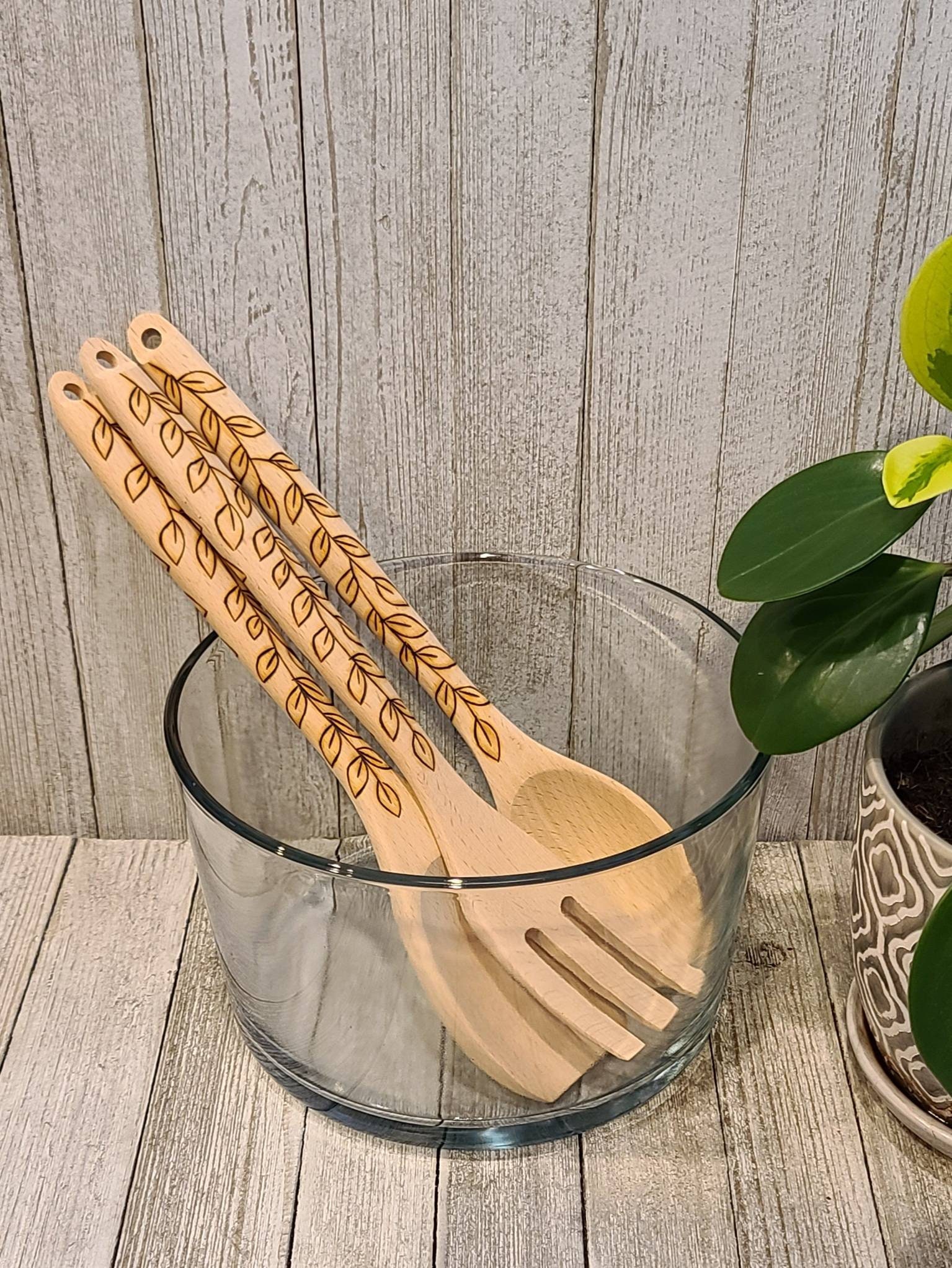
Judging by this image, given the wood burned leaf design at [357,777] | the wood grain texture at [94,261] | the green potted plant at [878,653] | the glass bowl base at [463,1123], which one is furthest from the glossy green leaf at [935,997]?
the wood grain texture at [94,261]

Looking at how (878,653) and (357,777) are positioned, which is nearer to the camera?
(878,653)

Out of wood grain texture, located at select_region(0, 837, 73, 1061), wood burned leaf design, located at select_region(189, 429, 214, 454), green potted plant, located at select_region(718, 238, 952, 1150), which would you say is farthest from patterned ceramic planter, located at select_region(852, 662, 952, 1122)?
wood grain texture, located at select_region(0, 837, 73, 1061)

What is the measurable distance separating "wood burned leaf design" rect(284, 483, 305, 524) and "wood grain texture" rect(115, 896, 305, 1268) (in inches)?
12.5

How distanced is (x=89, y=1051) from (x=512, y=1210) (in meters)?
0.28

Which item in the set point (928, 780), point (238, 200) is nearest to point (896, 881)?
point (928, 780)

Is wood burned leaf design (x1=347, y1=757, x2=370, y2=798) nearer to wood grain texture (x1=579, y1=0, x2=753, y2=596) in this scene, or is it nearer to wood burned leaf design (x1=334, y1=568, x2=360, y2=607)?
wood burned leaf design (x1=334, y1=568, x2=360, y2=607)

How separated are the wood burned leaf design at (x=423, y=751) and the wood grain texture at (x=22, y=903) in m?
0.31

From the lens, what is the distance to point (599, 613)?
2.64ft

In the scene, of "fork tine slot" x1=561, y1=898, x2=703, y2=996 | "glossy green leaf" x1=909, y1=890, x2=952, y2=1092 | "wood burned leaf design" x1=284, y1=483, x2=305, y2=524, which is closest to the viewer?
"glossy green leaf" x1=909, y1=890, x2=952, y2=1092

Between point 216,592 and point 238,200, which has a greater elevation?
point 238,200

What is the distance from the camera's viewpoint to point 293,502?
0.72m

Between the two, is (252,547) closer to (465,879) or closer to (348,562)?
(348,562)

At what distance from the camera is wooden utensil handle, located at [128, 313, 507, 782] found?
71cm

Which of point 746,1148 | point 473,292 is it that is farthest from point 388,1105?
point 473,292
